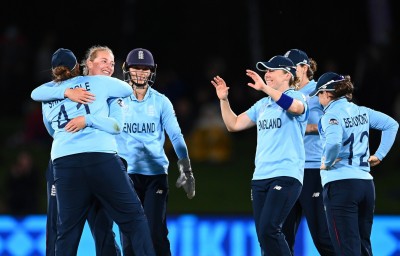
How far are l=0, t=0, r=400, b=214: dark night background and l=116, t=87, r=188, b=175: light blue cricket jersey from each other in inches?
204

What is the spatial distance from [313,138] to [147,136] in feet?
5.00

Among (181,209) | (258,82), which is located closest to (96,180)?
(258,82)

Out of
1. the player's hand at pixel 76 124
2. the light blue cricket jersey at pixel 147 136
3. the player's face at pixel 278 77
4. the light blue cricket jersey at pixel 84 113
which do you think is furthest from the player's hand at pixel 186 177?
the player's hand at pixel 76 124

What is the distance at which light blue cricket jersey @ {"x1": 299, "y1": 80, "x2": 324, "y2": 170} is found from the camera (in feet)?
29.7

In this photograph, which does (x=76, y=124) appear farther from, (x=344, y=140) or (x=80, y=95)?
(x=344, y=140)

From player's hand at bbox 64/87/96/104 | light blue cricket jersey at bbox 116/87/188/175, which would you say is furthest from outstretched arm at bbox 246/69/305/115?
player's hand at bbox 64/87/96/104

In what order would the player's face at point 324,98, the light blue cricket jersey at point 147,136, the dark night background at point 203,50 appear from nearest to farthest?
the player's face at point 324,98
the light blue cricket jersey at point 147,136
the dark night background at point 203,50

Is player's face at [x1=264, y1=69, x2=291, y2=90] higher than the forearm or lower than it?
higher

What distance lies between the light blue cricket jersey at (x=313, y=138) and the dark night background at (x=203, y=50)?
17.1 feet

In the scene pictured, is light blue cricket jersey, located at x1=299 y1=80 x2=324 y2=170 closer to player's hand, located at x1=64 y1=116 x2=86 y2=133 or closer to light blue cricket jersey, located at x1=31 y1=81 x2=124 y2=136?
light blue cricket jersey, located at x1=31 y1=81 x2=124 y2=136

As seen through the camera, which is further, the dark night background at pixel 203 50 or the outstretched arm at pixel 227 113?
the dark night background at pixel 203 50

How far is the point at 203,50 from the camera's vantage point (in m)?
18.2

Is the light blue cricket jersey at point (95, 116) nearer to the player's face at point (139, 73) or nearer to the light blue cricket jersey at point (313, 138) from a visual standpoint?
the player's face at point (139, 73)

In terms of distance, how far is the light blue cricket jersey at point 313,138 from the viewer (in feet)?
29.7
